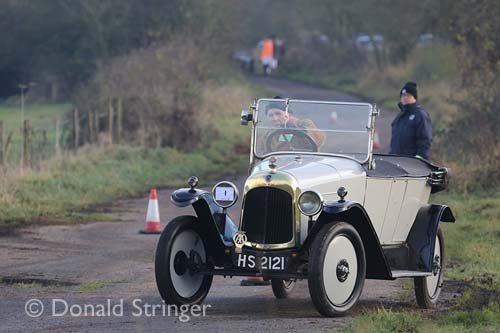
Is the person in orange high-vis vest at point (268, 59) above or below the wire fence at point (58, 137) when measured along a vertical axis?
above

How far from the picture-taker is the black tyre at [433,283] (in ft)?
31.9

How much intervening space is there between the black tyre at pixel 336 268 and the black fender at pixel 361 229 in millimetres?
122

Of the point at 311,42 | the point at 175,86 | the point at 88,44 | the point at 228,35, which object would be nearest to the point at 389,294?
the point at 175,86

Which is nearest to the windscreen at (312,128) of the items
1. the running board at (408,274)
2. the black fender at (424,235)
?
the black fender at (424,235)

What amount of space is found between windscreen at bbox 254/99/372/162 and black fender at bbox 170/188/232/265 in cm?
91

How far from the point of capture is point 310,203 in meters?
8.74

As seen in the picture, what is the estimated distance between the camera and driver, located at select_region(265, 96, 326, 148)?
9.95m

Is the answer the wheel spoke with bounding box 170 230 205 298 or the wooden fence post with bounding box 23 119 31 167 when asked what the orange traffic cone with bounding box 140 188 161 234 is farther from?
the wheel spoke with bounding box 170 230 205 298

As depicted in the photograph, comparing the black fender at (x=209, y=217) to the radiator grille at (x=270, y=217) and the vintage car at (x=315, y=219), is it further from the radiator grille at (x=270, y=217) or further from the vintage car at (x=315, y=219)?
the radiator grille at (x=270, y=217)

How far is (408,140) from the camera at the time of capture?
1239 cm

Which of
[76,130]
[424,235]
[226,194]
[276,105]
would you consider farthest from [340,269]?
[76,130]

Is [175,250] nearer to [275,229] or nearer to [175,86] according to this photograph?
[275,229]

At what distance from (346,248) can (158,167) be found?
15.0m

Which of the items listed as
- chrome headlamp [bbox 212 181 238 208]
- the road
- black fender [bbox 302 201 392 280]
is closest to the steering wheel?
chrome headlamp [bbox 212 181 238 208]
